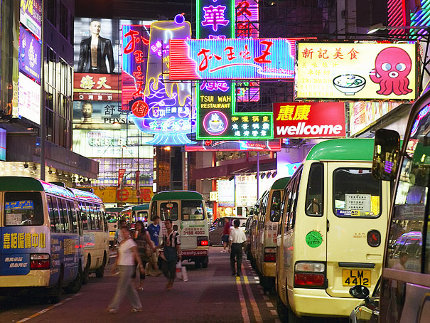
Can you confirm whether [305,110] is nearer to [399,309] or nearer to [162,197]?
[162,197]

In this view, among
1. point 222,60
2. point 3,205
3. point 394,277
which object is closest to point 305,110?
point 222,60

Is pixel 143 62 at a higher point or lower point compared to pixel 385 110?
higher

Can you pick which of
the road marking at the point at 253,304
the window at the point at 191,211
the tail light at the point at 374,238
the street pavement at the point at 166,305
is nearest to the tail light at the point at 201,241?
the window at the point at 191,211

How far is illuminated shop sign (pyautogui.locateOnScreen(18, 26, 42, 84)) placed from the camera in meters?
37.4

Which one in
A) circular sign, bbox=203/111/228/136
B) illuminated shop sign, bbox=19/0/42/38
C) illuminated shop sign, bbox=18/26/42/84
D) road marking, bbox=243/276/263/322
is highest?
illuminated shop sign, bbox=19/0/42/38

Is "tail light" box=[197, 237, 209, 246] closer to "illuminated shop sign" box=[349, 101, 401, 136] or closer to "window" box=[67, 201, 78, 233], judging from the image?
"illuminated shop sign" box=[349, 101, 401, 136]

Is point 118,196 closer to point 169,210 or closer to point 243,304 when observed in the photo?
point 169,210

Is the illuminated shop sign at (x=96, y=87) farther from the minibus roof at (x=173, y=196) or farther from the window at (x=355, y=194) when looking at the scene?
the window at (x=355, y=194)

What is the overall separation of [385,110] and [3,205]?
527 inches

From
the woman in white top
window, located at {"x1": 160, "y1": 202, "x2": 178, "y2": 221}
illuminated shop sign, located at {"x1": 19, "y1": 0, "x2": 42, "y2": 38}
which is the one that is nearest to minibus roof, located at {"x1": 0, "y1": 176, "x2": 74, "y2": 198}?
the woman in white top

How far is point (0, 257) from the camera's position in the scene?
649 inches

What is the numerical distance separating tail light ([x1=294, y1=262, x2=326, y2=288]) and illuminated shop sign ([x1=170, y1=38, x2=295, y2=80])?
21062 millimetres

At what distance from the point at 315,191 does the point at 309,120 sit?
19.3 meters

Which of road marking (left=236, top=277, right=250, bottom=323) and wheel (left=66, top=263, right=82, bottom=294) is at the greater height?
wheel (left=66, top=263, right=82, bottom=294)
